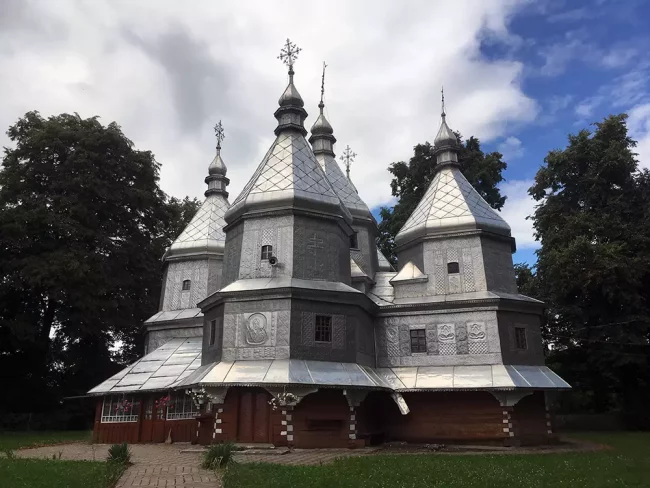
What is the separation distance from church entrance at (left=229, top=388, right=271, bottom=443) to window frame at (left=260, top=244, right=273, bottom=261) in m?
4.81

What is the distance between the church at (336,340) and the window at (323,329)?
50 millimetres

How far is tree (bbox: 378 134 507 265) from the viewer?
36000 millimetres

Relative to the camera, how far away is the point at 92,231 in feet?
98.2

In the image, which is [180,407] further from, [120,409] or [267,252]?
[267,252]

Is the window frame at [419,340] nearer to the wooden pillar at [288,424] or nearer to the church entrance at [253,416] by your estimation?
the wooden pillar at [288,424]

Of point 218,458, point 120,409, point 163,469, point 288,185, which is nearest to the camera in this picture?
point 218,458

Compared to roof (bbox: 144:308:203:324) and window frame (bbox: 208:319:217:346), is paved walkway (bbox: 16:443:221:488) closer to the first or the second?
window frame (bbox: 208:319:217:346)

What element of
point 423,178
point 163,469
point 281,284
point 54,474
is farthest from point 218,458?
point 423,178

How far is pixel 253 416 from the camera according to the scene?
18.3 m

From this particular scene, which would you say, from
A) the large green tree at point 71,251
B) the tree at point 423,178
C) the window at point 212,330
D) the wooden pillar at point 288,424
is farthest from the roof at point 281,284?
the tree at point 423,178

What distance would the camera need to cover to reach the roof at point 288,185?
21266 millimetres

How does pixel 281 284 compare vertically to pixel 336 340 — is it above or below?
above

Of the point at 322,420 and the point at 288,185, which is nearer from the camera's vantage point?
the point at 322,420

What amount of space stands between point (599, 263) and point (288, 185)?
1559 cm
